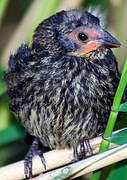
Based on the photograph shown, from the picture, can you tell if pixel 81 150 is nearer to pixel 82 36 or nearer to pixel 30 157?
pixel 30 157

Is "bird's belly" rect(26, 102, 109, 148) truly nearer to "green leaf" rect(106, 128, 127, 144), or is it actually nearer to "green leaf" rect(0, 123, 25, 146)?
"green leaf" rect(0, 123, 25, 146)

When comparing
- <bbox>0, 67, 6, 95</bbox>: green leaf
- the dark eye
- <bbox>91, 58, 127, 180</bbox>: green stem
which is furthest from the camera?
<bbox>0, 67, 6, 95</bbox>: green leaf

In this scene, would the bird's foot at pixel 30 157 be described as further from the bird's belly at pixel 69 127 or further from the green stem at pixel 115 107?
the green stem at pixel 115 107

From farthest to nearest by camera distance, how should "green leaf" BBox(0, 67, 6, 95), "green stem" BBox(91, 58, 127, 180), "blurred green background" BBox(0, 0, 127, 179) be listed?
1. "blurred green background" BBox(0, 0, 127, 179)
2. "green leaf" BBox(0, 67, 6, 95)
3. "green stem" BBox(91, 58, 127, 180)

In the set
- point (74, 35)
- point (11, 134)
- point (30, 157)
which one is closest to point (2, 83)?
point (11, 134)

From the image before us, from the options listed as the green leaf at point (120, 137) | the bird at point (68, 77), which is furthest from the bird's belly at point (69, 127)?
the green leaf at point (120, 137)

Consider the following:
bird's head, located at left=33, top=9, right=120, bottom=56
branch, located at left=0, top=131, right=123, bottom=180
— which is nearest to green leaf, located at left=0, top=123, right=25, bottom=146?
branch, located at left=0, top=131, right=123, bottom=180

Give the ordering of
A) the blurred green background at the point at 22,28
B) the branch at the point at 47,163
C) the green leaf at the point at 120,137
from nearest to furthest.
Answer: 1. the green leaf at the point at 120,137
2. the branch at the point at 47,163
3. the blurred green background at the point at 22,28
